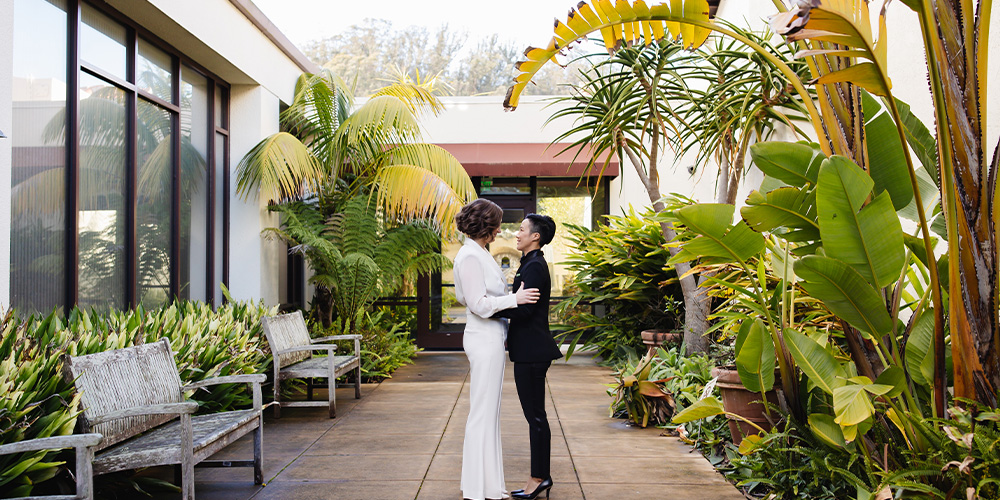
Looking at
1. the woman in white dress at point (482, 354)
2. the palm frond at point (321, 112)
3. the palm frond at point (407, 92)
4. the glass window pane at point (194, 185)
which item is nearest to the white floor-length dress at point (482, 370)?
the woman in white dress at point (482, 354)

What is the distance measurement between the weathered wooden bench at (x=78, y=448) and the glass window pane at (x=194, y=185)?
433cm

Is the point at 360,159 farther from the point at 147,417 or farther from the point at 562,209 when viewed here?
the point at 147,417

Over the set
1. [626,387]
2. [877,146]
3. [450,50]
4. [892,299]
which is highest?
[450,50]

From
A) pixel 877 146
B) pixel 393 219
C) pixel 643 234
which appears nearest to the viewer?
pixel 877 146

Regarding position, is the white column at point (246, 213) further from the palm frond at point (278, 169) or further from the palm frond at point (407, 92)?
the palm frond at point (407, 92)

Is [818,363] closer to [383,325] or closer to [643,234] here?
[643,234]

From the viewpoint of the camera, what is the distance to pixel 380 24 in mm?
32969

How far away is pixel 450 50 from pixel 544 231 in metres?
28.9

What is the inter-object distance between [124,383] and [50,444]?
1.01 metres

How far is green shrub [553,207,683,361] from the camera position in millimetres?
8211

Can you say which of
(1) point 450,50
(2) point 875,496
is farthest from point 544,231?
(1) point 450,50

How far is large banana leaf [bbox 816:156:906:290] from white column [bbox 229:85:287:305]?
21.8 ft

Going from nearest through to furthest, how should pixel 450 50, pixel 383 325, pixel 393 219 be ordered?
pixel 393 219, pixel 383 325, pixel 450 50

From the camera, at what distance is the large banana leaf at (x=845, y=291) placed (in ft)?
10.3
